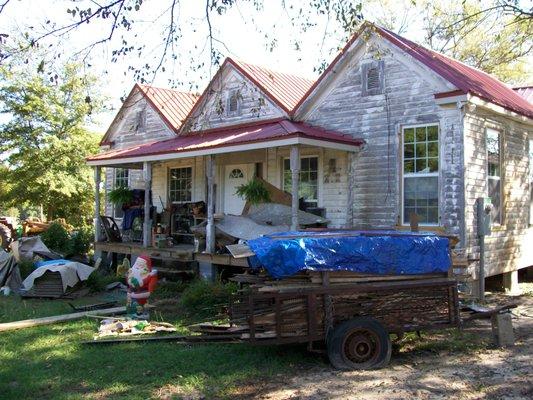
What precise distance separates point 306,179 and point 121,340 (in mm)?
6833

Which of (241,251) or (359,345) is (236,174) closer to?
(241,251)

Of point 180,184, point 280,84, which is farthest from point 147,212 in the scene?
point 280,84

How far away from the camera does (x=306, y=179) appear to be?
1334 cm

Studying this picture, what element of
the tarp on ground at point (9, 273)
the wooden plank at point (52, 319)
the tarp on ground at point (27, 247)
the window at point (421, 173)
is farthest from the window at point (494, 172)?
the tarp on ground at point (27, 247)

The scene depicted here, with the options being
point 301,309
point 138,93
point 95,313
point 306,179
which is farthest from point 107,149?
point 301,309

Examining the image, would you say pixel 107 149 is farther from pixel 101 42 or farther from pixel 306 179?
pixel 101 42

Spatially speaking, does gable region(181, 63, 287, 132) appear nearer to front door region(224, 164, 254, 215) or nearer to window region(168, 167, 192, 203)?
front door region(224, 164, 254, 215)

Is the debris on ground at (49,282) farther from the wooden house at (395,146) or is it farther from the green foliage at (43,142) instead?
the green foliage at (43,142)

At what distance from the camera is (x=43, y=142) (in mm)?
27141

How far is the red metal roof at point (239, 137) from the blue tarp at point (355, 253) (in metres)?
4.59

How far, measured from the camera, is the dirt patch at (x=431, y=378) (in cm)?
556

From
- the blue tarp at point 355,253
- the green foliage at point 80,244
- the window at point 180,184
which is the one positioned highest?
the window at point 180,184

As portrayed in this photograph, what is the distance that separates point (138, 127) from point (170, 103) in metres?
1.28

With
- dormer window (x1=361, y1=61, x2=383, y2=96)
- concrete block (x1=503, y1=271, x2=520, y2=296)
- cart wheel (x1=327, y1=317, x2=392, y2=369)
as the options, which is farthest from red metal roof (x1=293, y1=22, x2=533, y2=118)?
cart wheel (x1=327, y1=317, x2=392, y2=369)
